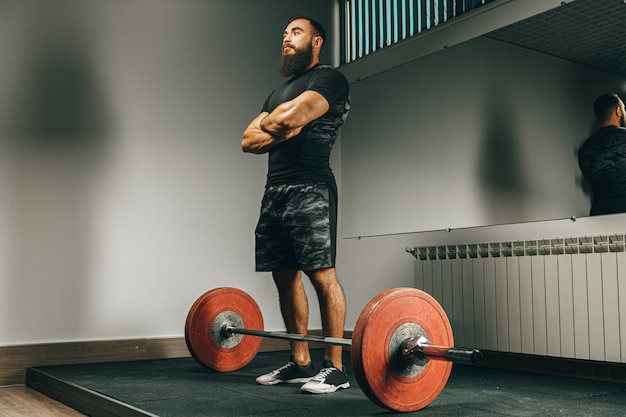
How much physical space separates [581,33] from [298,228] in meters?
1.53

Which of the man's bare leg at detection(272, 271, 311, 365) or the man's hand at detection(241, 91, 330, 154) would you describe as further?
the man's bare leg at detection(272, 271, 311, 365)

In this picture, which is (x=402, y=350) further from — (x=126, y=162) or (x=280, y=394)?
(x=126, y=162)

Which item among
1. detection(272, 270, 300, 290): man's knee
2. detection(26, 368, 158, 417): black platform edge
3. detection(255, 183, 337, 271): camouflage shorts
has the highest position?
detection(255, 183, 337, 271): camouflage shorts

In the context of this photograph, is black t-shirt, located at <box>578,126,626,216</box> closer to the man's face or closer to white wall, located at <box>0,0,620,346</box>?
white wall, located at <box>0,0,620,346</box>

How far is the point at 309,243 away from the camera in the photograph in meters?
2.41

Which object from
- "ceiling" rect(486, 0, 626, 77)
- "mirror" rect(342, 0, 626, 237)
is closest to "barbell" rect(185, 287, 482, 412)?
"mirror" rect(342, 0, 626, 237)

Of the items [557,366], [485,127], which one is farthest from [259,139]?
[557,366]

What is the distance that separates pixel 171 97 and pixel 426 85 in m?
1.38

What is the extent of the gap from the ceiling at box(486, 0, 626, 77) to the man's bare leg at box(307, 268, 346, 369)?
1.46 meters

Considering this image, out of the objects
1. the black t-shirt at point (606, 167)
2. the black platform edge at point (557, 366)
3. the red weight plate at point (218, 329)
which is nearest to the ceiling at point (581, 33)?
the black t-shirt at point (606, 167)

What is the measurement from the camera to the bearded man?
2.38 m

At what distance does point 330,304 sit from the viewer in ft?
7.97

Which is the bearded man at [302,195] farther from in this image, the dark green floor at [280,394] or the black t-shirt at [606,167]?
the black t-shirt at [606,167]

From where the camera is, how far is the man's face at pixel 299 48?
8.44 ft
